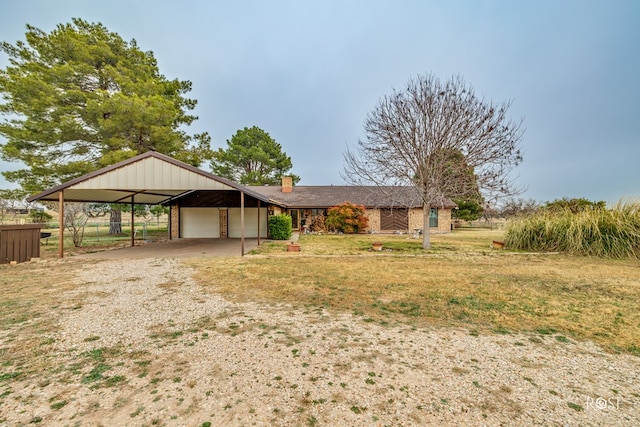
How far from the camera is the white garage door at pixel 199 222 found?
1728 centimetres

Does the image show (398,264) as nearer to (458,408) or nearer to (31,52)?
(458,408)

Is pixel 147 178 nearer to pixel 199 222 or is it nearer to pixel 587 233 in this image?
pixel 199 222

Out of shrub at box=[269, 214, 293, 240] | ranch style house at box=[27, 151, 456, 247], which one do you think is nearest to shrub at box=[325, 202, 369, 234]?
ranch style house at box=[27, 151, 456, 247]

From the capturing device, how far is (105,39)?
56.6ft

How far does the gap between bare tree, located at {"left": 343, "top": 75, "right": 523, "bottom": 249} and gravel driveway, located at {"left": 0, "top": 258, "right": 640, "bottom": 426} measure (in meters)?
9.46

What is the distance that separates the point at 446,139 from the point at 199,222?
572 inches

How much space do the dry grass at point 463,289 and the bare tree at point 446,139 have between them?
12.5 ft

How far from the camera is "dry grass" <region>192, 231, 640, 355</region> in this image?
396 cm

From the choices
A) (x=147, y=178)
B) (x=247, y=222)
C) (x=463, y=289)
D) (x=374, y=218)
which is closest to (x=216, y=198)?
(x=247, y=222)

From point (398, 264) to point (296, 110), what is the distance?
2574 cm

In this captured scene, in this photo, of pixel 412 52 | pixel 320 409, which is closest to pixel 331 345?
pixel 320 409

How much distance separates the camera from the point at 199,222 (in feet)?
57.1

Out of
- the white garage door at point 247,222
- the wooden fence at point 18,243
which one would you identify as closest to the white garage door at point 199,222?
the white garage door at point 247,222

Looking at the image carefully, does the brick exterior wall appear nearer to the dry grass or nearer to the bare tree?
the bare tree
